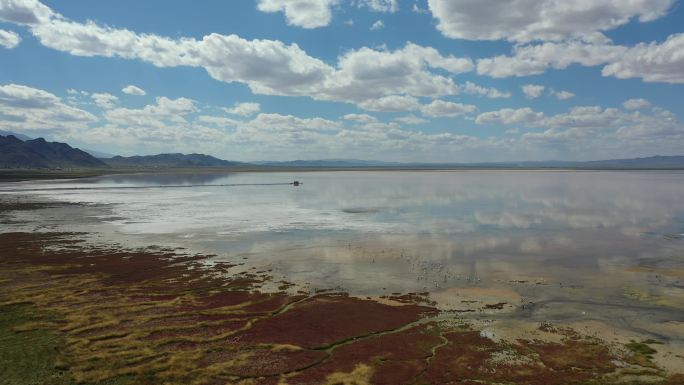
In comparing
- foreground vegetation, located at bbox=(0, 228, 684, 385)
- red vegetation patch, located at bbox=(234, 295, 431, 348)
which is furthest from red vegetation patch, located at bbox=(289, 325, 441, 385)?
red vegetation patch, located at bbox=(234, 295, 431, 348)

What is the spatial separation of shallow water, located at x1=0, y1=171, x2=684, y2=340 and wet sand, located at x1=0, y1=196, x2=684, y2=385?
92.6 inches

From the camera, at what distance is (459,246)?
2067 inches

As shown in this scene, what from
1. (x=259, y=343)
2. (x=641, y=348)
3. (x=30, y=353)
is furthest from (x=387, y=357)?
(x=30, y=353)

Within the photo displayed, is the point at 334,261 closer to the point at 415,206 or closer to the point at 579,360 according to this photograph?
the point at 579,360

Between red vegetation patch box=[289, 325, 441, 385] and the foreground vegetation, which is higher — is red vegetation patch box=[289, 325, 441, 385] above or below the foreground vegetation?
below

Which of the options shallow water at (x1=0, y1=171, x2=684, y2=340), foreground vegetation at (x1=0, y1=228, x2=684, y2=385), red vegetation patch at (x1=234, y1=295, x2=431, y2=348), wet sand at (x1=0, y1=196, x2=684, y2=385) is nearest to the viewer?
foreground vegetation at (x1=0, y1=228, x2=684, y2=385)

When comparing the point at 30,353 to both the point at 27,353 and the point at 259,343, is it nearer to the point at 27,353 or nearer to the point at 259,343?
the point at 27,353

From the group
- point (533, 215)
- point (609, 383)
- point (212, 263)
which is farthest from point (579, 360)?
point (533, 215)

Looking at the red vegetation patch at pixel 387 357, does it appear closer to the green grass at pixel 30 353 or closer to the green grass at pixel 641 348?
the green grass at pixel 30 353

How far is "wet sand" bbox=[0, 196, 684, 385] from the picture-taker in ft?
71.1

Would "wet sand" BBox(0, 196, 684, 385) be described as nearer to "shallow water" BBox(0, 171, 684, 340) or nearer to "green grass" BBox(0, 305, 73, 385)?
"green grass" BBox(0, 305, 73, 385)

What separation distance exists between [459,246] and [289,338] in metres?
31.3

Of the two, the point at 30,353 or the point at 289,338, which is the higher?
the point at 30,353

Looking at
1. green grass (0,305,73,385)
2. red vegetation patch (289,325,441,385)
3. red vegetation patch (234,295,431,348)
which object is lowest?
red vegetation patch (289,325,441,385)
